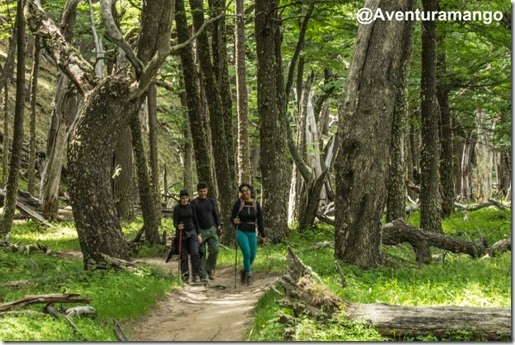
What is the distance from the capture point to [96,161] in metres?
12.2

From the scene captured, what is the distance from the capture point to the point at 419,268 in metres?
11.8

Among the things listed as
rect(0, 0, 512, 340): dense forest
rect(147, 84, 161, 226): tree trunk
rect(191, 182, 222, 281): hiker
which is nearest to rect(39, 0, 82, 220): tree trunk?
rect(0, 0, 512, 340): dense forest

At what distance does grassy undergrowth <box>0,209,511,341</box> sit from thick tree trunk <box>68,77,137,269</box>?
0.77 metres

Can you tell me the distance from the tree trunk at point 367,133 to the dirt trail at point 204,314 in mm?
2088

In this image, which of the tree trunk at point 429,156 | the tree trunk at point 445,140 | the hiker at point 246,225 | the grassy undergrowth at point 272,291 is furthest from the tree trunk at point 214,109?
the tree trunk at point 445,140

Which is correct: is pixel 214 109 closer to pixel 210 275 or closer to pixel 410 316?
pixel 210 275

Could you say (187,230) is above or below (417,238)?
above

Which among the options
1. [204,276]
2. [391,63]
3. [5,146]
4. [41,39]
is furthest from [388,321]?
[5,146]

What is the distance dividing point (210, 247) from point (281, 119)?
6.17 meters

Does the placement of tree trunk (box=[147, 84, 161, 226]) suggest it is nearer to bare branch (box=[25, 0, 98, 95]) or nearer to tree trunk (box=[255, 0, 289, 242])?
tree trunk (box=[255, 0, 289, 242])

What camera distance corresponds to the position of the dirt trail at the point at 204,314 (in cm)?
930

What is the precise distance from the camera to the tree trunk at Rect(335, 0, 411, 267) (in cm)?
1145

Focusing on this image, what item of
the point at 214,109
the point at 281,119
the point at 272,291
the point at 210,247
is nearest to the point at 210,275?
the point at 210,247

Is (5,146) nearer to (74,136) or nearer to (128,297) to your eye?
(74,136)
